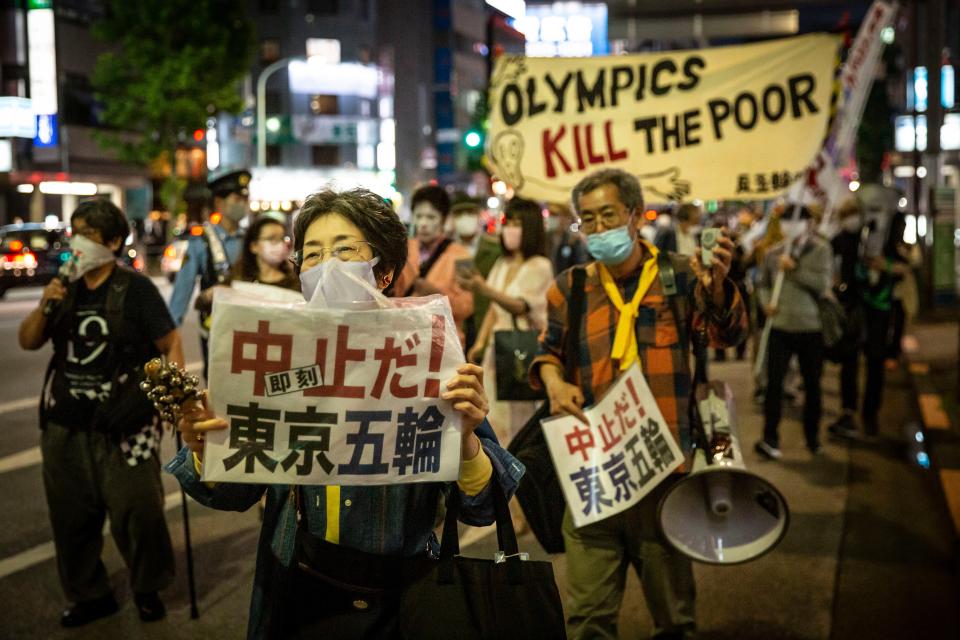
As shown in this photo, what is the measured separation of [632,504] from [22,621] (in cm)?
Answer: 319

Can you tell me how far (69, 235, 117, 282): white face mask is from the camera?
5191 millimetres

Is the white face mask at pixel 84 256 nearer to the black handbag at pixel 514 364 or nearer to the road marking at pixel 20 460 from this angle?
the black handbag at pixel 514 364

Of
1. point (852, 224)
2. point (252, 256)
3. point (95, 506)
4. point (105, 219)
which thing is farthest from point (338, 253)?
point (852, 224)

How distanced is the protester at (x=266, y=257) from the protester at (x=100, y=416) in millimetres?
950

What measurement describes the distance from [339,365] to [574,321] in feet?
6.91

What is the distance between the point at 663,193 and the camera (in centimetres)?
616

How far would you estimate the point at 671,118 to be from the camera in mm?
6305

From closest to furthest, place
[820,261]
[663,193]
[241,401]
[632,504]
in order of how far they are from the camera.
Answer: [241,401] → [632,504] → [663,193] → [820,261]

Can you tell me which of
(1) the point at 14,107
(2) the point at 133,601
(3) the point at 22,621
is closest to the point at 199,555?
(2) the point at 133,601

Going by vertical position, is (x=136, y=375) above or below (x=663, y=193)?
below

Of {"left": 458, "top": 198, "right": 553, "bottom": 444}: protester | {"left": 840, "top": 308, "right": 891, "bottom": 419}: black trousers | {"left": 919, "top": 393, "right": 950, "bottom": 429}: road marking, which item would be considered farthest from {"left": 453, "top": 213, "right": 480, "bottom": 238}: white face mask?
{"left": 919, "top": 393, "right": 950, "bottom": 429}: road marking

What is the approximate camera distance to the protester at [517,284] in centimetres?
679

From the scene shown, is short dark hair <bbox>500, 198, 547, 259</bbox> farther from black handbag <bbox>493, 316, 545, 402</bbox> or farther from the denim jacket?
the denim jacket

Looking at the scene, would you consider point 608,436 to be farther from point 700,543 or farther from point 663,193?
point 663,193
